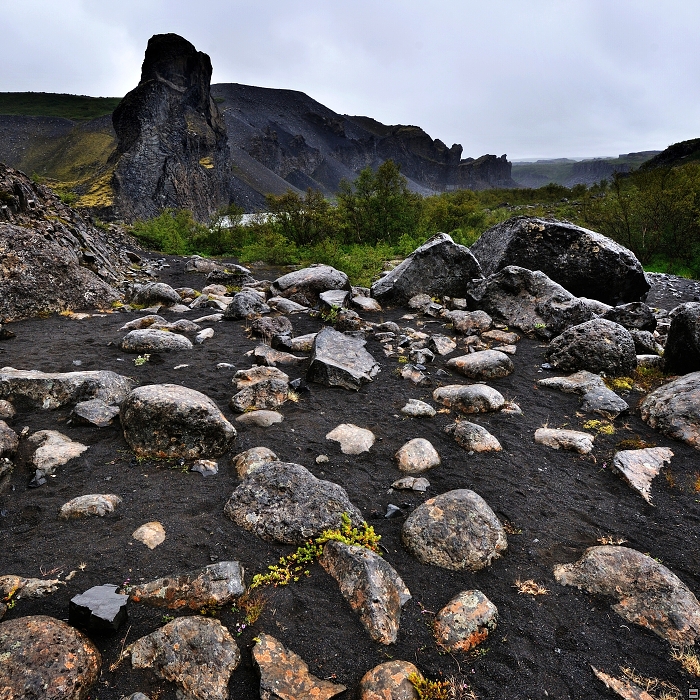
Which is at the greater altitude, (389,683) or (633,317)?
(633,317)

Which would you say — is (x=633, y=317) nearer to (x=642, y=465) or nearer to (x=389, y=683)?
(x=642, y=465)

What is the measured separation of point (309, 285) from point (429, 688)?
11313 mm

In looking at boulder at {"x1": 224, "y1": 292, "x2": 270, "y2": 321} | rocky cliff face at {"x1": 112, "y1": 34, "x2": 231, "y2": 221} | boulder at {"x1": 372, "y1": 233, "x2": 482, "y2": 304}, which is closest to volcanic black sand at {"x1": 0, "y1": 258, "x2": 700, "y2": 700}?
boulder at {"x1": 224, "y1": 292, "x2": 270, "y2": 321}

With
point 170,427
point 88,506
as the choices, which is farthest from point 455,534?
point 88,506

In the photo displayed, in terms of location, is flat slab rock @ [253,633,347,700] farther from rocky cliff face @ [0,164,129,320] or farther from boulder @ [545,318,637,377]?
rocky cliff face @ [0,164,129,320]

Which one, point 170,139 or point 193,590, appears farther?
point 170,139

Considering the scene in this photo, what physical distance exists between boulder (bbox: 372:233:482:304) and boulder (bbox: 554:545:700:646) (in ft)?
31.1

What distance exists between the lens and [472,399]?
6367mm

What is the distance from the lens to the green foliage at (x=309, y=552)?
10.8ft

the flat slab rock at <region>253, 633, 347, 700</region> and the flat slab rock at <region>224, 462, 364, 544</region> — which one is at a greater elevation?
the flat slab rock at <region>224, 462, 364, 544</region>

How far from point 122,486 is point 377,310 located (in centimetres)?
880

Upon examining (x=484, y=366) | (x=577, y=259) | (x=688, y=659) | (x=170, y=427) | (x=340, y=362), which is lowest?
(x=688, y=659)

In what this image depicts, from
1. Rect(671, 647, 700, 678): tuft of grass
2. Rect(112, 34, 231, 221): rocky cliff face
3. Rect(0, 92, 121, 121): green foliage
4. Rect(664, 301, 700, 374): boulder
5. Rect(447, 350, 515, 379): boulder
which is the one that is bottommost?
Rect(671, 647, 700, 678): tuft of grass

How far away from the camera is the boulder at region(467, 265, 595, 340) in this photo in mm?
9836
